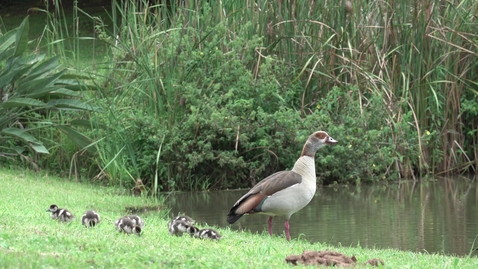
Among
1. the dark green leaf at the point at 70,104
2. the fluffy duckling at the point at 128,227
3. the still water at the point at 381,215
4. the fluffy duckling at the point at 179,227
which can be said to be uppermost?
the fluffy duckling at the point at 128,227

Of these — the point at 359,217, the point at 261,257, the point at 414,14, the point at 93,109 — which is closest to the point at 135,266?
the point at 261,257

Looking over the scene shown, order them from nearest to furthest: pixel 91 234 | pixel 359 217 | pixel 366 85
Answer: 1. pixel 91 234
2. pixel 359 217
3. pixel 366 85

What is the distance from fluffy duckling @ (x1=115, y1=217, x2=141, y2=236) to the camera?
8.64m

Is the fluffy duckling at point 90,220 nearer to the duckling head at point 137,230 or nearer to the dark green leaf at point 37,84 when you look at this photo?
the duckling head at point 137,230

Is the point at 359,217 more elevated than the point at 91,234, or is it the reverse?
the point at 91,234

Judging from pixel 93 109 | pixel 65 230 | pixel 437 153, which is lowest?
pixel 437 153

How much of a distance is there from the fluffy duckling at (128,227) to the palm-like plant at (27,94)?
21.8 ft

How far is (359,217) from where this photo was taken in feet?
42.2

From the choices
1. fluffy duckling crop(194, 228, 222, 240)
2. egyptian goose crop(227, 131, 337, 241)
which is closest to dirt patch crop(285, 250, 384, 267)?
fluffy duckling crop(194, 228, 222, 240)

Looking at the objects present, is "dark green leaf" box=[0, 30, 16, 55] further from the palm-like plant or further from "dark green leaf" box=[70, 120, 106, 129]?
"dark green leaf" box=[70, 120, 106, 129]

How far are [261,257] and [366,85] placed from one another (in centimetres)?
925

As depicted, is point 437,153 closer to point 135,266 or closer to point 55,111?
point 55,111

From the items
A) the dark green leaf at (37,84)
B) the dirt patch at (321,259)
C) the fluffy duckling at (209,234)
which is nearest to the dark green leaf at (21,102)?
the dark green leaf at (37,84)

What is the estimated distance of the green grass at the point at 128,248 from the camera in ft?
21.7
